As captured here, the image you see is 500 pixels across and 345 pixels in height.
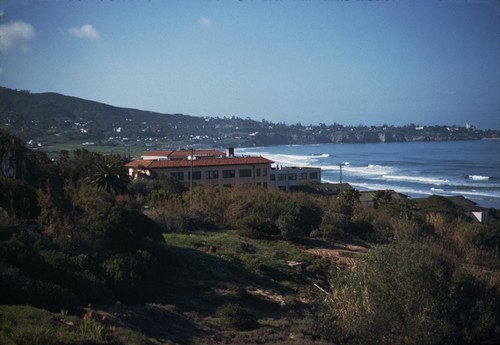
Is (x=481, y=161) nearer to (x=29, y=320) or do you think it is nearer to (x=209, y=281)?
(x=209, y=281)

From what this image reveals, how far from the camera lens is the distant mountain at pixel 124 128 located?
62656 millimetres

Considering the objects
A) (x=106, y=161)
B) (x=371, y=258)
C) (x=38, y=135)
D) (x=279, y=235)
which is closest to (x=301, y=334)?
(x=371, y=258)

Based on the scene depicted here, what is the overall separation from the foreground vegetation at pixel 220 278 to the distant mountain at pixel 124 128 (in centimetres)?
2793

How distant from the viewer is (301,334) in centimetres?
1294

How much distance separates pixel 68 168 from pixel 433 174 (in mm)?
57426

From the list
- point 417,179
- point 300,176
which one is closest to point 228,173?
point 300,176

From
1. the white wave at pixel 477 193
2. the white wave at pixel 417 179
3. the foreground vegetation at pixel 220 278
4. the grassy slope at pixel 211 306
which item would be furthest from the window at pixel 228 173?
the grassy slope at pixel 211 306

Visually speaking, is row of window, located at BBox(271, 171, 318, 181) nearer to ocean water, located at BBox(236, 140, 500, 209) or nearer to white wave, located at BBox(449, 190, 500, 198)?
ocean water, located at BBox(236, 140, 500, 209)

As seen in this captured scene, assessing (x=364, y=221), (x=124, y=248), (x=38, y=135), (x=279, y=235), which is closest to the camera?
(x=124, y=248)

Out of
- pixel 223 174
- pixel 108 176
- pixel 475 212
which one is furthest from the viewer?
pixel 223 174

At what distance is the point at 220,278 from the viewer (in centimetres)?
1805

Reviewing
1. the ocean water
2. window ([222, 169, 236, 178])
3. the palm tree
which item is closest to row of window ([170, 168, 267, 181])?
window ([222, 169, 236, 178])

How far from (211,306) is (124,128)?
9105 cm

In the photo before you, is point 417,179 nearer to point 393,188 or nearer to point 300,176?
point 393,188
